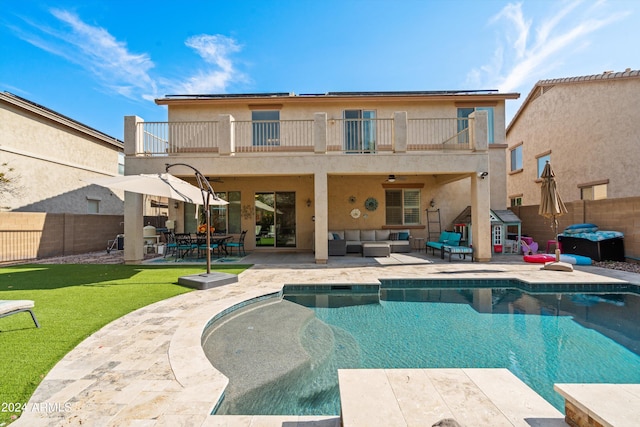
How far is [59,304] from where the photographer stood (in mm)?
5301

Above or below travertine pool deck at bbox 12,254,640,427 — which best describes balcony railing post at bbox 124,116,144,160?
above

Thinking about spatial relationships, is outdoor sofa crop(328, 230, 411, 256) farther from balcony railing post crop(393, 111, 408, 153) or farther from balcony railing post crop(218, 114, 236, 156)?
balcony railing post crop(218, 114, 236, 156)

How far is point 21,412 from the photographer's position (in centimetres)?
239

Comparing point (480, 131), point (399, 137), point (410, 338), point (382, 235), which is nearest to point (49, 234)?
point (382, 235)

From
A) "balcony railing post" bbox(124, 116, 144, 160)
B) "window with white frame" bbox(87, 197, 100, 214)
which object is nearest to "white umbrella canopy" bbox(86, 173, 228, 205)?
"balcony railing post" bbox(124, 116, 144, 160)

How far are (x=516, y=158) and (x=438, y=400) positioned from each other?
21.4 metres

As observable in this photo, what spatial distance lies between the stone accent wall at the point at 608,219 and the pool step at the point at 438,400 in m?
10.2

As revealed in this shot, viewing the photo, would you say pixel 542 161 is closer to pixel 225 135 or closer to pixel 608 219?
pixel 608 219

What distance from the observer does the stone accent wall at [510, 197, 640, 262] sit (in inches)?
361

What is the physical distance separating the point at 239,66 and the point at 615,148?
17384 millimetres

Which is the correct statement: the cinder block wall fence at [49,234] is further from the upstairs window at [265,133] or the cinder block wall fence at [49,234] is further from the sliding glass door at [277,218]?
the upstairs window at [265,133]

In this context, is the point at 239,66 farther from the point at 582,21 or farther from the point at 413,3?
the point at 582,21

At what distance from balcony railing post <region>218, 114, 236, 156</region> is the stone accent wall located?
513 inches

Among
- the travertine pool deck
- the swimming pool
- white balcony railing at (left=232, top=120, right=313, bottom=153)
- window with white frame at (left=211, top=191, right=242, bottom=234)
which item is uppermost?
white balcony railing at (left=232, top=120, right=313, bottom=153)
